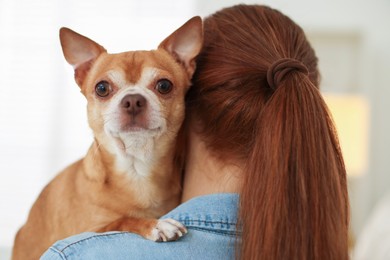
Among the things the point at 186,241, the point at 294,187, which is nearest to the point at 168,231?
the point at 186,241

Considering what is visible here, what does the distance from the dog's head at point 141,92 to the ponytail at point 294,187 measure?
0.98ft

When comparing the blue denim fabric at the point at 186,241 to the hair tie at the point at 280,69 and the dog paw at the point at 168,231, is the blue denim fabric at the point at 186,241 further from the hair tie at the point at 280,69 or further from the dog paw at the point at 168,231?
the hair tie at the point at 280,69

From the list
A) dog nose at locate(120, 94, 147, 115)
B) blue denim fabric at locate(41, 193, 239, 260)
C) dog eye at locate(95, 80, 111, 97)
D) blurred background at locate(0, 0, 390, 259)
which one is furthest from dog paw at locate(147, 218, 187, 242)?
blurred background at locate(0, 0, 390, 259)

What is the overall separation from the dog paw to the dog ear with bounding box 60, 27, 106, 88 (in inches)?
21.4

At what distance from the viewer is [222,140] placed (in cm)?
105

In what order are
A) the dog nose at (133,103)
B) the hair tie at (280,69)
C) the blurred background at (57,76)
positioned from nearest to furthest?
the hair tie at (280,69)
the dog nose at (133,103)
the blurred background at (57,76)

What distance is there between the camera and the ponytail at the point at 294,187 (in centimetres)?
89

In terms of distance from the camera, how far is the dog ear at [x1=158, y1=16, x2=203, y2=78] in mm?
1193

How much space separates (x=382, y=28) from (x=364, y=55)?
1.36ft

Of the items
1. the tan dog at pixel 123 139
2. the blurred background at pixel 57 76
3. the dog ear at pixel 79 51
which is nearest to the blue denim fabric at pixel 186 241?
the tan dog at pixel 123 139

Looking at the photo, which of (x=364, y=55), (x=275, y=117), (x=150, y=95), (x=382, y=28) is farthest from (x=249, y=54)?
(x=382, y=28)

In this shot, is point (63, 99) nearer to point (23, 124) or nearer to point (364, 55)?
point (23, 124)

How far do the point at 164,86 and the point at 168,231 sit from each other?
1.31ft

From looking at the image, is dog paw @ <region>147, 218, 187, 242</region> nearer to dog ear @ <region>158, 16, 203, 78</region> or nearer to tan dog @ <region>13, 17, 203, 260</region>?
tan dog @ <region>13, 17, 203, 260</region>
